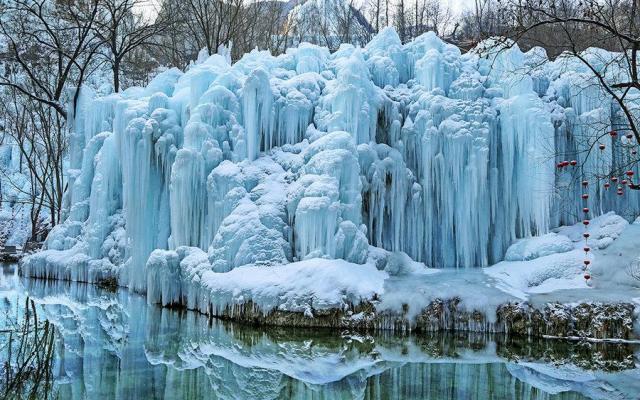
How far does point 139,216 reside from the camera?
45.9 ft

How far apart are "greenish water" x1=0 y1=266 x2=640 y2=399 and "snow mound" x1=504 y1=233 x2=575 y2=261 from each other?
2.73 metres

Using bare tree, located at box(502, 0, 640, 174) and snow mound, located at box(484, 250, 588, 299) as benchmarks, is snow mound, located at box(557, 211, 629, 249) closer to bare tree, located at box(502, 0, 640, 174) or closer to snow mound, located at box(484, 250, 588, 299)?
snow mound, located at box(484, 250, 588, 299)

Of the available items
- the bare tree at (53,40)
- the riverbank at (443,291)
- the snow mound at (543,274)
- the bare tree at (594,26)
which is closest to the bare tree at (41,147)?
the bare tree at (53,40)

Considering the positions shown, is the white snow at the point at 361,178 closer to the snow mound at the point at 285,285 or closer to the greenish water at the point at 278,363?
the snow mound at the point at 285,285

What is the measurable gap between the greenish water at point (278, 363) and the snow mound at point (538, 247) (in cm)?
273

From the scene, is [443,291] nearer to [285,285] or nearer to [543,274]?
[543,274]

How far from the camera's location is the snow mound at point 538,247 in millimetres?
11719

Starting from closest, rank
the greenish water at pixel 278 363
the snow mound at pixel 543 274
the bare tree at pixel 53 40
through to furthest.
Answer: the greenish water at pixel 278 363 → the snow mound at pixel 543 274 → the bare tree at pixel 53 40

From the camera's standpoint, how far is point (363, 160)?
1248 centimetres

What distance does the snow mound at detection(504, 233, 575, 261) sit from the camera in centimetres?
1172

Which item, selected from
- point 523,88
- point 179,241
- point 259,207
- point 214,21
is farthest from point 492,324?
point 214,21

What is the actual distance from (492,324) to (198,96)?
8.63 metres

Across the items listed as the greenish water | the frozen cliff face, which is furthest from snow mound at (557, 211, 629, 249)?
the greenish water

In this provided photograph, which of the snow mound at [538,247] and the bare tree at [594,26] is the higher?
the bare tree at [594,26]
